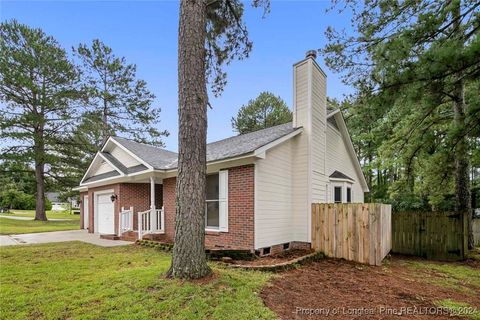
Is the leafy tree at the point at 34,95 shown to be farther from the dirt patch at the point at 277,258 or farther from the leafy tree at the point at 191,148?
the dirt patch at the point at 277,258

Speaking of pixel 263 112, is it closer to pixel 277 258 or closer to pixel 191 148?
pixel 277 258

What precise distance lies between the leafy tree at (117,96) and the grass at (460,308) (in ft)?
90.4

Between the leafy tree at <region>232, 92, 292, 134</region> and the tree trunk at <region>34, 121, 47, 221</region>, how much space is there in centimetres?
1962

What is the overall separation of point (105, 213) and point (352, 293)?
42.4 feet

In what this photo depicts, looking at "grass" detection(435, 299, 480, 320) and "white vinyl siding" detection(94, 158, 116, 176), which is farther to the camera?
"white vinyl siding" detection(94, 158, 116, 176)

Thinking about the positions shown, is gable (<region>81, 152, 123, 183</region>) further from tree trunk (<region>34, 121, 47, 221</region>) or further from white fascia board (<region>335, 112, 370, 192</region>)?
white fascia board (<region>335, 112, 370, 192</region>)

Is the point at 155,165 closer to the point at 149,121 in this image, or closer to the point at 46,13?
the point at 46,13

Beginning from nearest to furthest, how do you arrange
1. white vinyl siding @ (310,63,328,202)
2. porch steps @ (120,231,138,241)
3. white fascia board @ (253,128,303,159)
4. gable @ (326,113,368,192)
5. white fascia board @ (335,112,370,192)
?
1. white fascia board @ (253,128,303,159)
2. white vinyl siding @ (310,63,328,202)
3. gable @ (326,113,368,192)
4. porch steps @ (120,231,138,241)
5. white fascia board @ (335,112,370,192)

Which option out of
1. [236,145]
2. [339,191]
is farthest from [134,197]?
[339,191]

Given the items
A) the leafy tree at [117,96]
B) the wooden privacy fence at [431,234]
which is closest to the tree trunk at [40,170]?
the leafy tree at [117,96]

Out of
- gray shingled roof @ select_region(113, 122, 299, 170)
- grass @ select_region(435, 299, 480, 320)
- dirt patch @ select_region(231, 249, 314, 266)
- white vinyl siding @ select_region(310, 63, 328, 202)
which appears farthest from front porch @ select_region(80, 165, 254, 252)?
grass @ select_region(435, 299, 480, 320)

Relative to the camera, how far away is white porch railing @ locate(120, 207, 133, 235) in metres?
12.5

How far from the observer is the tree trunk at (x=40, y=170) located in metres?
23.2

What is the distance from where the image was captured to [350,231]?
813 cm
